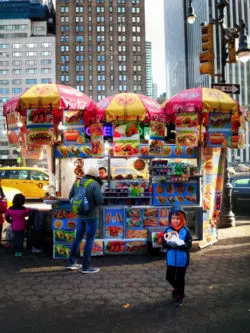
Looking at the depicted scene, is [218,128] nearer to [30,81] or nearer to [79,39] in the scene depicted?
[30,81]

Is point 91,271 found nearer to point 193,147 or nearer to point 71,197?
point 71,197

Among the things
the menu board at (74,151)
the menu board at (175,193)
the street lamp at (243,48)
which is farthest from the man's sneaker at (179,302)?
the street lamp at (243,48)

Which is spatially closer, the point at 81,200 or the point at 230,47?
the point at 81,200

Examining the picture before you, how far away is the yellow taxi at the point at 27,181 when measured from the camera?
1747cm

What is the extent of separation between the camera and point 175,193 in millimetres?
7461

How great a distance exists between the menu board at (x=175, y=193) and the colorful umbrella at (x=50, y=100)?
2432 mm

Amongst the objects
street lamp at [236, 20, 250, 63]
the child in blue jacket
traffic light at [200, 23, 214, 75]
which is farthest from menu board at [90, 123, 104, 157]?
street lamp at [236, 20, 250, 63]

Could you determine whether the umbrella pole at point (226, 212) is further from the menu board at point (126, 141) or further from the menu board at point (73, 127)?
the menu board at point (73, 127)

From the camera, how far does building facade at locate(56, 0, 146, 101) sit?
10644cm

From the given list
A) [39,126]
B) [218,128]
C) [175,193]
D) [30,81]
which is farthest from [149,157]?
[30,81]

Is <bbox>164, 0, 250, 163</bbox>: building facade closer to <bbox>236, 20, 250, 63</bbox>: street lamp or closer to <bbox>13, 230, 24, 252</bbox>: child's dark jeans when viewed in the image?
<bbox>236, 20, 250, 63</bbox>: street lamp

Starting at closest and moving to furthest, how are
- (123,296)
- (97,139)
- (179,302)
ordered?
(179,302), (123,296), (97,139)

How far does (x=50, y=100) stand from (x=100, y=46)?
109 meters

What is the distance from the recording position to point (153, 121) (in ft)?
24.7
